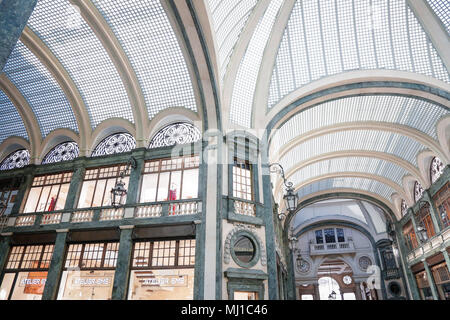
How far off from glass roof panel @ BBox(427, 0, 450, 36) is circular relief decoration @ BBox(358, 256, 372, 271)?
26.6 meters

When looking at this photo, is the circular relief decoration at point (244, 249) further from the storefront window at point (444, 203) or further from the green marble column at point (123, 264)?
the storefront window at point (444, 203)

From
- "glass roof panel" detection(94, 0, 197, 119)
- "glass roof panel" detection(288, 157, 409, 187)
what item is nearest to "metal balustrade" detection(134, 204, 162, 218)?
"glass roof panel" detection(94, 0, 197, 119)

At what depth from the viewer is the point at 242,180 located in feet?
42.8

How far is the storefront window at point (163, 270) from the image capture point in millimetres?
11250

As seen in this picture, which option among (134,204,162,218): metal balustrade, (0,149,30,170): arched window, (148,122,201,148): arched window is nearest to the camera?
(134,204,162,218): metal balustrade

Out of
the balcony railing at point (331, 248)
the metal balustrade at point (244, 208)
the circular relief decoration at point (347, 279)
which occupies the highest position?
the balcony railing at point (331, 248)

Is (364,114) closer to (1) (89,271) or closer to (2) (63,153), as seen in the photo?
(1) (89,271)

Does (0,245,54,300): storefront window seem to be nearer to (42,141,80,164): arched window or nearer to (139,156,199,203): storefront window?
(42,141,80,164): arched window

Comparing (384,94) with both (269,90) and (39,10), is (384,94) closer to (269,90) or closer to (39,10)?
(269,90)

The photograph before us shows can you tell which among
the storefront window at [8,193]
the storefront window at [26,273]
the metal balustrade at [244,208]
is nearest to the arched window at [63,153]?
the storefront window at [8,193]

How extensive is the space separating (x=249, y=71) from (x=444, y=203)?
43.3 feet

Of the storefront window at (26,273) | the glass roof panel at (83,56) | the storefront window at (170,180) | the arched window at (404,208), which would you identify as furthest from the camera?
the arched window at (404,208)

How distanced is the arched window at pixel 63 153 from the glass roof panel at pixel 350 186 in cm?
1733

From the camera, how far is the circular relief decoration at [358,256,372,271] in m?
32.1
